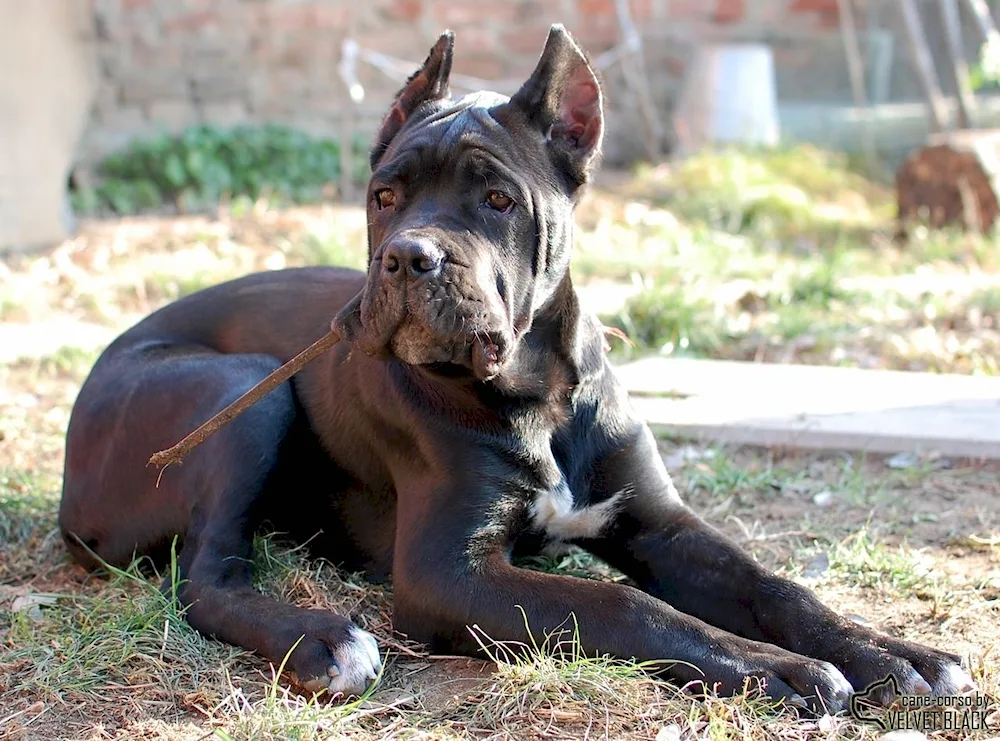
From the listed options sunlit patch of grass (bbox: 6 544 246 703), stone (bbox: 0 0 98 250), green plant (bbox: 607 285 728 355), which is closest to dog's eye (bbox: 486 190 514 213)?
sunlit patch of grass (bbox: 6 544 246 703)

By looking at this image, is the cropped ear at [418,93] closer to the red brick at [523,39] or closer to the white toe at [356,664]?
the white toe at [356,664]

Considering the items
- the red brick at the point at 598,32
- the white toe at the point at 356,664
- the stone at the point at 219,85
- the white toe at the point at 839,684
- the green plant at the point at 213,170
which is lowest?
the white toe at the point at 356,664

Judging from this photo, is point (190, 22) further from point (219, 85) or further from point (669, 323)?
point (669, 323)

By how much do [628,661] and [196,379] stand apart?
5.33 ft

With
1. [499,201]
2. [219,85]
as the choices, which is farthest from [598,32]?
[499,201]

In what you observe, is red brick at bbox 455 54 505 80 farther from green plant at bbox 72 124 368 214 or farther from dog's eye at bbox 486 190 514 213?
dog's eye at bbox 486 190 514 213

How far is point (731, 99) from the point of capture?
10.4 m

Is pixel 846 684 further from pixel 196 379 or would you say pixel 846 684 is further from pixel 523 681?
pixel 196 379

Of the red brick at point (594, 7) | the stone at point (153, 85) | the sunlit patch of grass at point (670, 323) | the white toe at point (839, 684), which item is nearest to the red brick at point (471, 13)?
the red brick at point (594, 7)

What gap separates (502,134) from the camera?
3.24 m

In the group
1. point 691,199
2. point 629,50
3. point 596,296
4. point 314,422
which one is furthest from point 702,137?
point 314,422

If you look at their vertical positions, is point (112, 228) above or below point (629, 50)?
below

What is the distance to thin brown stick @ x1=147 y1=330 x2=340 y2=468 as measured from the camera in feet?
10.9

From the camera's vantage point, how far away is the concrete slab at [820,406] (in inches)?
190
